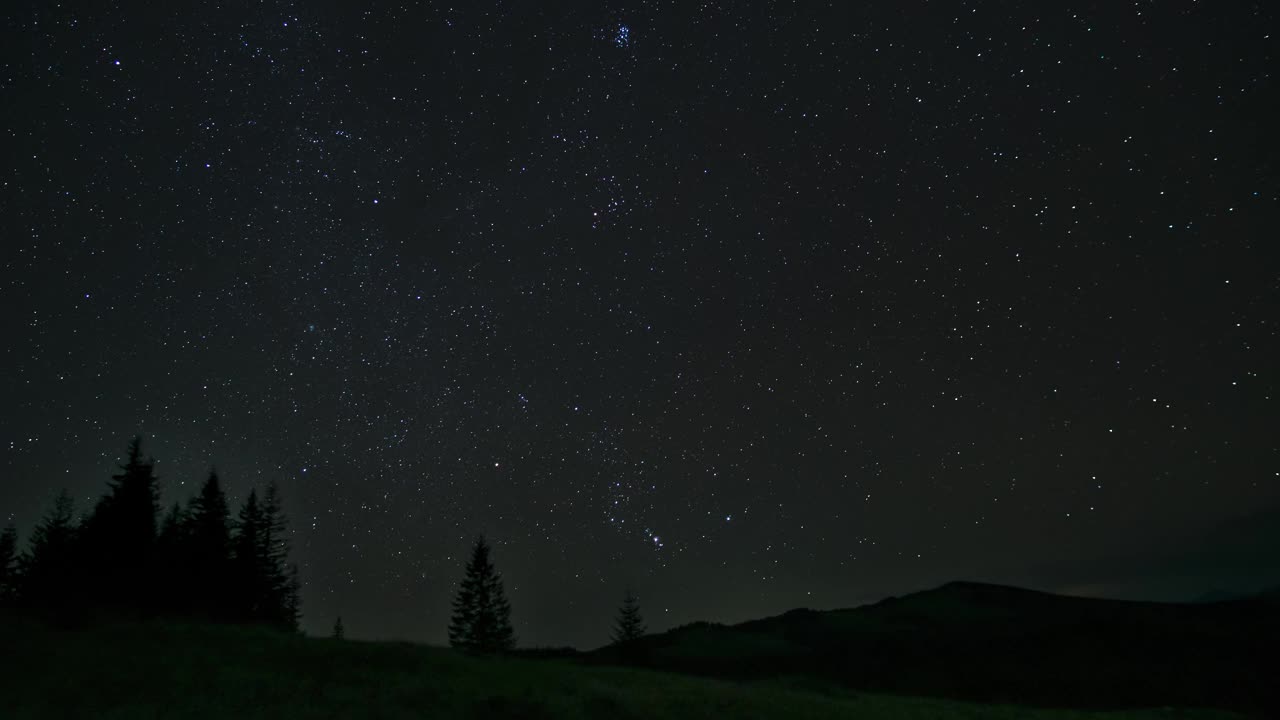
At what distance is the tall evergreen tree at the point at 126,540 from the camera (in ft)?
190

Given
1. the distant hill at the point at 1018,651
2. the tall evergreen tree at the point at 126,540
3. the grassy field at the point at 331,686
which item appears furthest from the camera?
the tall evergreen tree at the point at 126,540

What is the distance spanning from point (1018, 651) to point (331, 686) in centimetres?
4295

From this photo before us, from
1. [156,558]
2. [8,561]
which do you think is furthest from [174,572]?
[8,561]

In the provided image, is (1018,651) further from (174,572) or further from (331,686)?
(174,572)

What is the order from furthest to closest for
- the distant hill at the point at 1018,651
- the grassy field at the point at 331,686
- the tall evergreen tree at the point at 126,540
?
the tall evergreen tree at the point at 126,540
the distant hill at the point at 1018,651
the grassy field at the point at 331,686

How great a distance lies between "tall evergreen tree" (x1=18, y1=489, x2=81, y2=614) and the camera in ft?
189

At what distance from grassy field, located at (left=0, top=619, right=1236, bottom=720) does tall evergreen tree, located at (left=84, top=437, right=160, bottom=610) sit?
31.4 meters

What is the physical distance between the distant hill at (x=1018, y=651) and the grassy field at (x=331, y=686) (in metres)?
10.3

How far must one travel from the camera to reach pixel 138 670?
966 inches

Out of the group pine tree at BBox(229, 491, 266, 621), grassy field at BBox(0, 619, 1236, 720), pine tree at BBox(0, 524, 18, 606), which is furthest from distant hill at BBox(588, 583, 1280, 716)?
pine tree at BBox(0, 524, 18, 606)

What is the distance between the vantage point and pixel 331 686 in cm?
2436

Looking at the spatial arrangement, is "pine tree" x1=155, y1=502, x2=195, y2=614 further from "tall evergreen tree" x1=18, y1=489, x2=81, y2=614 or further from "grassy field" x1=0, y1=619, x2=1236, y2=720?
"grassy field" x1=0, y1=619, x2=1236, y2=720

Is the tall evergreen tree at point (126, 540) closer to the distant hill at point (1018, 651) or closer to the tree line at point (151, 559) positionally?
the tree line at point (151, 559)

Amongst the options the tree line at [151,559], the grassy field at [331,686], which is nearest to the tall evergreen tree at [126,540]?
the tree line at [151,559]
